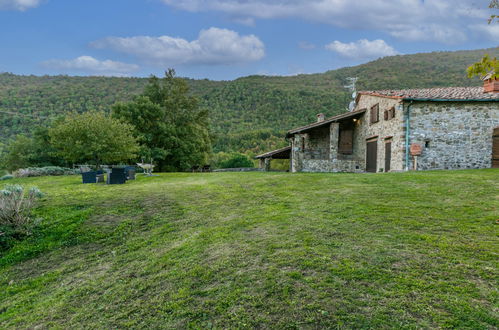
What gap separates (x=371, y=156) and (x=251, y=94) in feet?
152

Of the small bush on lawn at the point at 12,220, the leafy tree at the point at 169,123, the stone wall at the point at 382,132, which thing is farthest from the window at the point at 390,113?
the leafy tree at the point at 169,123

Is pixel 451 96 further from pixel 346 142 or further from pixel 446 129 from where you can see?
pixel 346 142

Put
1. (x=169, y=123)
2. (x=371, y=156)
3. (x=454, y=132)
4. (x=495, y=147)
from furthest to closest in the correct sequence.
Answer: (x=169, y=123) < (x=371, y=156) < (x=454, y=132) < (x=495, y=147)

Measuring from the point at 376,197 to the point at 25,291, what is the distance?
24.1 feet

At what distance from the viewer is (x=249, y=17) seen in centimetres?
2984

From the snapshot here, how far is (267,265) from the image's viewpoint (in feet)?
12.4

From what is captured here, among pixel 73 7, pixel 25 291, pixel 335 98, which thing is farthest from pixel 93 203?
pixel 335 98

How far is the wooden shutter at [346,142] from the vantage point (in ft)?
70.6

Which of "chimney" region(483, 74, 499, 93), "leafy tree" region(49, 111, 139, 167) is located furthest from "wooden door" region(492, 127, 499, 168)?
"leafy tree" region(49, 111, 139, 167)

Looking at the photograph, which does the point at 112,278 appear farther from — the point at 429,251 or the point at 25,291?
the point at 429,251

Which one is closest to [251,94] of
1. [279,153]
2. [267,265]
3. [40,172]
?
[279,153]

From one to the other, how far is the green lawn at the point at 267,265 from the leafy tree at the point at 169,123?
21.4 m

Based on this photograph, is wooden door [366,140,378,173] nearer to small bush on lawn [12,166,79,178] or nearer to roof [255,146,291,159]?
roof [255,146,291,159]

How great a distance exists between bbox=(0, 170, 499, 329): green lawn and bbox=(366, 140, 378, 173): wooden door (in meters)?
11.2
